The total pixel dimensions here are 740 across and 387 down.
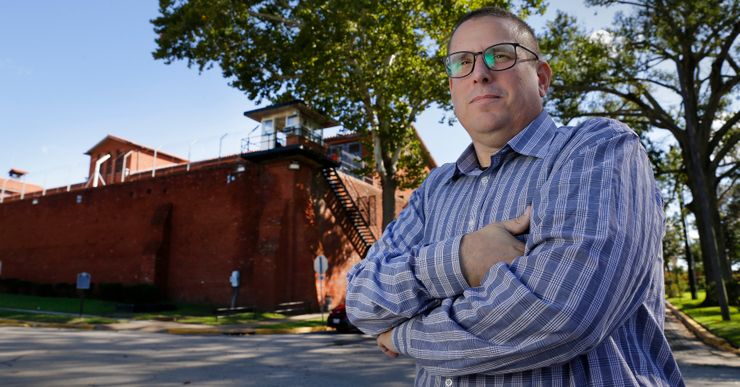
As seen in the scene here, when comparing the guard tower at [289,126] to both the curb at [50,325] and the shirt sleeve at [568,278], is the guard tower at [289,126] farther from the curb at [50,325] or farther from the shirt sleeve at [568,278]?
the shirt sleeve at [568,278]

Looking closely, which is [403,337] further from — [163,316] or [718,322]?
[163,316]

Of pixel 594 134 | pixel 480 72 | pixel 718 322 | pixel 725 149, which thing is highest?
pixel 725 149

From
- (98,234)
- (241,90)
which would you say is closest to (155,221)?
(98,234)

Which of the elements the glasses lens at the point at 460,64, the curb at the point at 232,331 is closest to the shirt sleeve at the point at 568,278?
the glasses lens at the point at 460,64

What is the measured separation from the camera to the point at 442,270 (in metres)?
1.51

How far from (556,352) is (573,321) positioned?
0.11 meters

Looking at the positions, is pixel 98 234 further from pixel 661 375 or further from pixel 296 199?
pixel 661 375

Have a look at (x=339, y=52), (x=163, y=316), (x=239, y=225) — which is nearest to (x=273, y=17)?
(x=339, y=52)

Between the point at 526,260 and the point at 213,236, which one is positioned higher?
the point at 213,236

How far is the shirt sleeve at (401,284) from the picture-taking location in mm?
1516

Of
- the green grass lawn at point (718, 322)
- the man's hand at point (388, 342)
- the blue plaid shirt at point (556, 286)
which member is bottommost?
the green grass lawn at point (718, 322)

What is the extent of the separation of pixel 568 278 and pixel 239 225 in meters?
23.5

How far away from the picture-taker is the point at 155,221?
83.5 feet

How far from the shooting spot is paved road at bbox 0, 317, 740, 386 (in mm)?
6719
